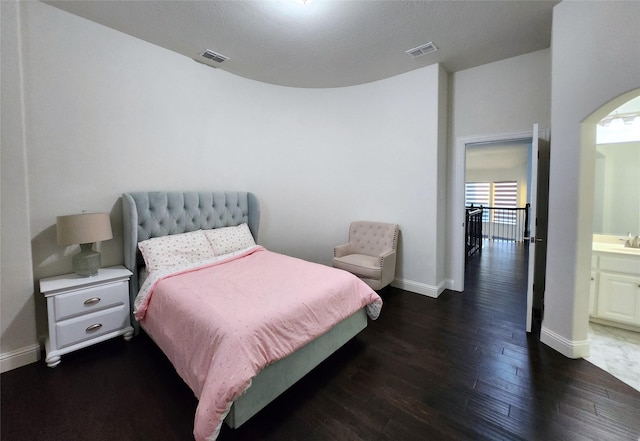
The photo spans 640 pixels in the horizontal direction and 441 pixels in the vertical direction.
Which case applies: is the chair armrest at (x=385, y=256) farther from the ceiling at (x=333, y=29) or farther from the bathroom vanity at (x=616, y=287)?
the ceiling at (x=333, y=29)

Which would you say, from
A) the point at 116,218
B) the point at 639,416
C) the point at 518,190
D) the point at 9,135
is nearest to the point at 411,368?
the point at 639,416

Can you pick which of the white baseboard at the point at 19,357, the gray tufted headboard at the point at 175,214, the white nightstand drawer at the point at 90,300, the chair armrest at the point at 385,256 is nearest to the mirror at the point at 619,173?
the chair armrest at the point at 385,256


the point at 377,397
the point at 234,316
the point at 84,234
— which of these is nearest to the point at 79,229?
the point at 84,234

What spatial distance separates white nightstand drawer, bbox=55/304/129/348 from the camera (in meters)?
2.22

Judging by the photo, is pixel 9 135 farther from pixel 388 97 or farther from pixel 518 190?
pixel 518 190

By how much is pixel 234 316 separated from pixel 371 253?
8.54 ft

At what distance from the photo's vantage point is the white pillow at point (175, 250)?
2682mm

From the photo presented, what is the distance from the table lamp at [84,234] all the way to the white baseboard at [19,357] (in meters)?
0.67

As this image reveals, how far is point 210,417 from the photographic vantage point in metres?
1.38

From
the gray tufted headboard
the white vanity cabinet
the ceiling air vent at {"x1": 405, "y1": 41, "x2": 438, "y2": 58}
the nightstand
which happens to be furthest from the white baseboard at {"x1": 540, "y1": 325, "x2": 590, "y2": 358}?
the nightstand

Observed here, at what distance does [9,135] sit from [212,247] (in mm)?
1856

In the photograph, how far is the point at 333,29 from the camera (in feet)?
8.65

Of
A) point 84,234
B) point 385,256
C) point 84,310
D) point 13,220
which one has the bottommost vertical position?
point 84,310

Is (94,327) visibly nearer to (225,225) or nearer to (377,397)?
(225,225)
